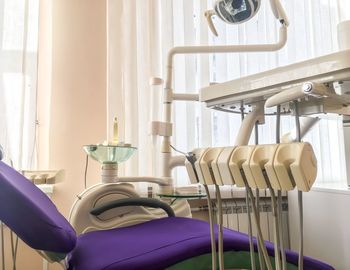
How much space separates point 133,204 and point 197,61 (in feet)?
3.32

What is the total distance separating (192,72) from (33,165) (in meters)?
1.03

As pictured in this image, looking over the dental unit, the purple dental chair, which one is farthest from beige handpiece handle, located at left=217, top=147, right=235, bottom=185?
the purple dental chair

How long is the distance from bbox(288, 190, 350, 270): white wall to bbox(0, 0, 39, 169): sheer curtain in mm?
1443

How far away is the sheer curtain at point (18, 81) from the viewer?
1.67 m

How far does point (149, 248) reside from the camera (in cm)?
80

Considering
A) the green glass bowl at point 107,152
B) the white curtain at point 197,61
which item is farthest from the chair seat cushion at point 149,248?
the white curtain at point 197,61

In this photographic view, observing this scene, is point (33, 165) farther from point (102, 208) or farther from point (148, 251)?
point (148, 251)

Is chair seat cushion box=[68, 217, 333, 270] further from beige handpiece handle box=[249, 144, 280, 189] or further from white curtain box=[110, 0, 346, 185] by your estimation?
white curtain box=[110, 0, 346, 185]

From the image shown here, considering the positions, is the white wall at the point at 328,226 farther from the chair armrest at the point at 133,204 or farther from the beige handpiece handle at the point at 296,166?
the beige handpiece handle at the point at 296,166

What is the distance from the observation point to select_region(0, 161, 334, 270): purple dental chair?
58 cm

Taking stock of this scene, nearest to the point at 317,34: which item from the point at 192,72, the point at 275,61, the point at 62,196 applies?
the point at 275,61

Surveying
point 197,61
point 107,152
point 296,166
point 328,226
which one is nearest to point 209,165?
point 296,166

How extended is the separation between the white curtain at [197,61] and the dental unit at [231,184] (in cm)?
67

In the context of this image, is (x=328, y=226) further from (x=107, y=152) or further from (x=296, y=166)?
(x=296, y=166)
